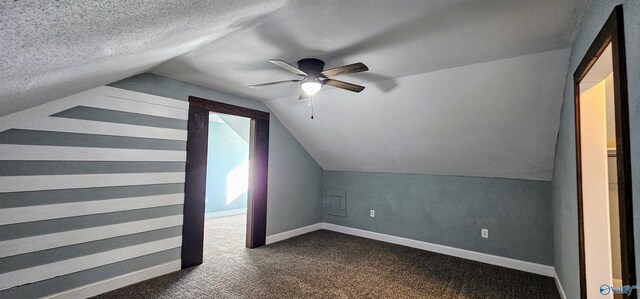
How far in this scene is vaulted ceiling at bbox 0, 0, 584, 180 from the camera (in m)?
1.18

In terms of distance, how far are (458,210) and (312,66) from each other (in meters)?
3.01

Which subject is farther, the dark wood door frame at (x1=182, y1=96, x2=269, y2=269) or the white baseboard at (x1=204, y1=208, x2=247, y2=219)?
the white baseboard at (x1=204, y1=208, x2=247, y2=219)

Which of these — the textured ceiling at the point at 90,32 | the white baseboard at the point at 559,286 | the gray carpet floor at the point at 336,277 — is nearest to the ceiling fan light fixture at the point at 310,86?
the textured ceiling at the point at 90,32

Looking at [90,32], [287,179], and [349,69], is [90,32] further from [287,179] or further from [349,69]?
[287,179]

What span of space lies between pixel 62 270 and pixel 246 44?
8.53ft

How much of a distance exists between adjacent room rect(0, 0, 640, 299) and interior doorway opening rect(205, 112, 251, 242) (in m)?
1.82

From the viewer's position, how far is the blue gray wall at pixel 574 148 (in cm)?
105

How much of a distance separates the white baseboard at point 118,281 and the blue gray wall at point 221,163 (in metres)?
3.19

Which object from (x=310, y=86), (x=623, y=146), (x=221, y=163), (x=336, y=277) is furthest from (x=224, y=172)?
(x=623, y=146)

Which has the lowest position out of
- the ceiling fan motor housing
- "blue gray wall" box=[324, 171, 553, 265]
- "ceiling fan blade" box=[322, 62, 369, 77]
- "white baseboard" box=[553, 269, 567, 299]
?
"white baseboard" box=[553, 269, 567, 299]

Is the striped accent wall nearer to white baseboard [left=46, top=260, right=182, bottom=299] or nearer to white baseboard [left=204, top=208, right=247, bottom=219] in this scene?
white baseboard [left=46, top=260, right=182, bottom=299]

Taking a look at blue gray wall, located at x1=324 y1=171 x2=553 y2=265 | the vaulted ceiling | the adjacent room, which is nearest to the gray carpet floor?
the adjacent room

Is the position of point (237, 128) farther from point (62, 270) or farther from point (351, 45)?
point (351, 45)

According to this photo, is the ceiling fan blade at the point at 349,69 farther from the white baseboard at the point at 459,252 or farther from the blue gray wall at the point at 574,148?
the white baseboard at the point at 459,252
